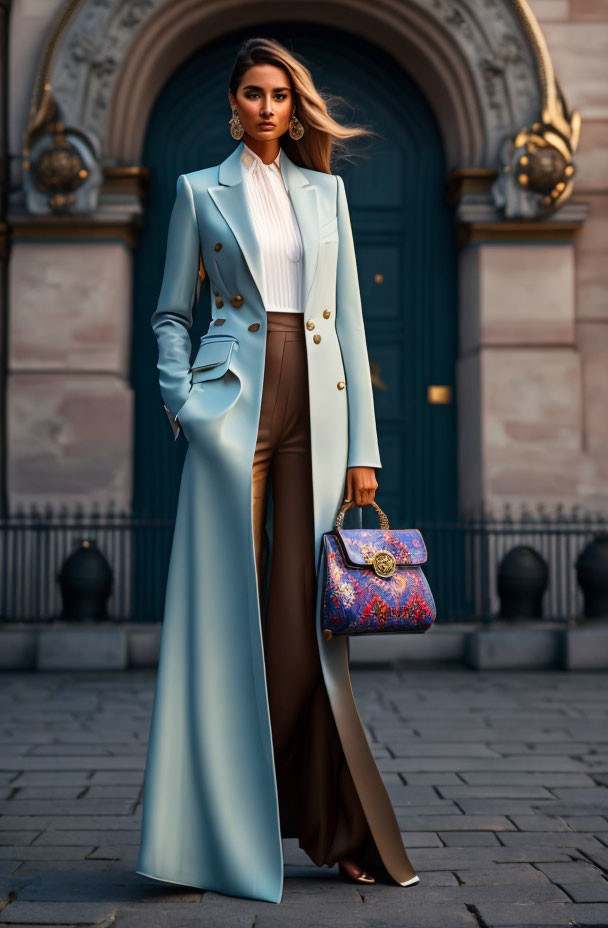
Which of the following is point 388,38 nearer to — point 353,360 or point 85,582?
point 85,582

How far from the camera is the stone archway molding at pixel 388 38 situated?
397 inches

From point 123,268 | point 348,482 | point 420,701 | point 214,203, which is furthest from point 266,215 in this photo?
point 123,268

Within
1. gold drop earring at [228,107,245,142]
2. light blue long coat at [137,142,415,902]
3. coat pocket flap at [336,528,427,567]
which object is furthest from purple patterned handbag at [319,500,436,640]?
gold drop earring at [228,107,245,142]

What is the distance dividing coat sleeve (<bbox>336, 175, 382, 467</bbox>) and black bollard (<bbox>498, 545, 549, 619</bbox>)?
572cm

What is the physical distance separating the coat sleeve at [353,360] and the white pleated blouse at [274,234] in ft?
0.49

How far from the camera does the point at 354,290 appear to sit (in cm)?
357

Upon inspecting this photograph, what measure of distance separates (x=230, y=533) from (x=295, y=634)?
0.36m

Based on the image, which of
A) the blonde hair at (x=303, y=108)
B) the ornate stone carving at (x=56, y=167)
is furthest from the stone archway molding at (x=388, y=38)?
the blonde hair at (x=303, y=108)

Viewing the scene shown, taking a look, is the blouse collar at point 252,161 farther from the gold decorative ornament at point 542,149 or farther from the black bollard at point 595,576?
the gold decorative ornament at point 542,149

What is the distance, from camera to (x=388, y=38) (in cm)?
1087

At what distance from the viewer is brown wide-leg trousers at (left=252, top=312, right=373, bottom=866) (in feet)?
11.1

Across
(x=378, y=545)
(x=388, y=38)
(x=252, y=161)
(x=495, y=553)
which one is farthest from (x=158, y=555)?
(x=378, y=545)

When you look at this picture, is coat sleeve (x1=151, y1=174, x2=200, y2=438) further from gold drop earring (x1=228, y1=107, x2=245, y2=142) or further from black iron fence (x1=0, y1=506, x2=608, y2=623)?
black iron fence (x1=0, y1=506, x2=608, y2=623)

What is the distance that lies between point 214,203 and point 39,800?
243cm
